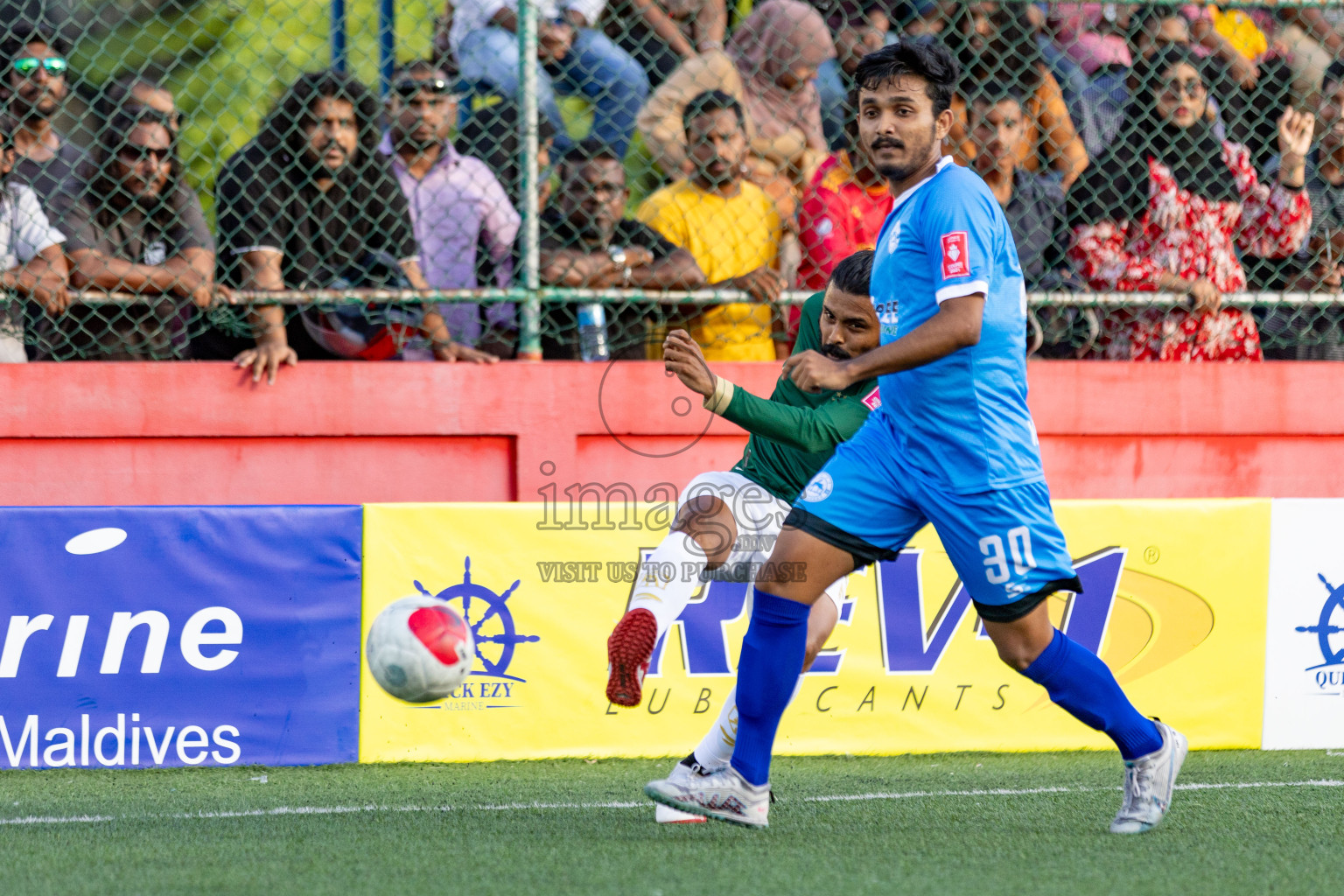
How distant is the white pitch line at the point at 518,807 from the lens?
4199 millimetres

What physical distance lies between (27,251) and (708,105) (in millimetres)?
2911

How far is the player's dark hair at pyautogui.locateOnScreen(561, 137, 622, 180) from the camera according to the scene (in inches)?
245

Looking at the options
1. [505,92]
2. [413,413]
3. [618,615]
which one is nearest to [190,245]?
[413,413]

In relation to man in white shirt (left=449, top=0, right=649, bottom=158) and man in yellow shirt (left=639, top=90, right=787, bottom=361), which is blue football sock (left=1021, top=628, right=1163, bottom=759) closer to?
man in yellow shirt (left=639, top=90, right=787, bottom=361)

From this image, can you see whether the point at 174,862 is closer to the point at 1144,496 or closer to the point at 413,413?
the point at 413,413

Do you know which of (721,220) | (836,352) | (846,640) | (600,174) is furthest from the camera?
(721,220)

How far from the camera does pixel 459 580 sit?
531cm

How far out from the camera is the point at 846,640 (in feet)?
17.9

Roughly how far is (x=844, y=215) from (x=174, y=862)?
3.98 m

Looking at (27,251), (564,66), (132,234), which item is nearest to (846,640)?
(564,66)

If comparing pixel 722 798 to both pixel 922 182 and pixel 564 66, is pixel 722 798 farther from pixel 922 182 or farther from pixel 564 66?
pixel 564 66

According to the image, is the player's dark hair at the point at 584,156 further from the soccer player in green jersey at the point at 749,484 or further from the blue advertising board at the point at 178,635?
the soccer player in green jersey at the point at 749,484

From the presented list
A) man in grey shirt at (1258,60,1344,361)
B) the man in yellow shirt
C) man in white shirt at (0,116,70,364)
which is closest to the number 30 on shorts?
the man in yellow shirt

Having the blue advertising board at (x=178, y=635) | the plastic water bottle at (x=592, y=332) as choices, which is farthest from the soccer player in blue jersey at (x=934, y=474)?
the plastic water bottle at (x=592, y=332)
